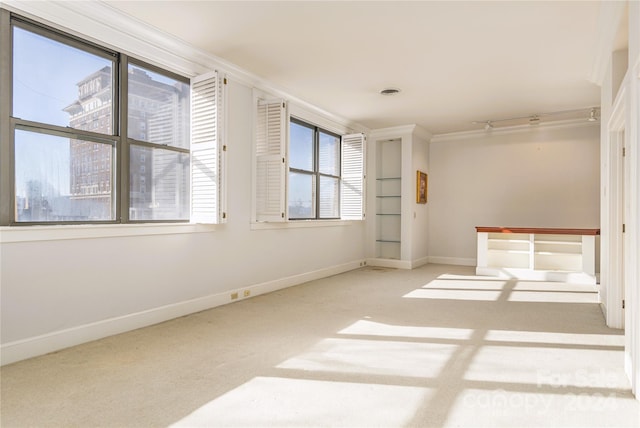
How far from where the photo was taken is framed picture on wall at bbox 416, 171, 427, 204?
738 centimetres

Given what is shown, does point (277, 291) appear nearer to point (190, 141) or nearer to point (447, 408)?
point (190, 141)

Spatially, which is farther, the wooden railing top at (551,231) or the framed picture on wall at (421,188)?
the framed picture on wall at (421,188)

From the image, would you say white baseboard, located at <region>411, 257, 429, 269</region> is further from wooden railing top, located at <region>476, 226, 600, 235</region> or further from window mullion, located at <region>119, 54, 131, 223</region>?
window mullion, located at <region>119, 54, 131, 223</region>

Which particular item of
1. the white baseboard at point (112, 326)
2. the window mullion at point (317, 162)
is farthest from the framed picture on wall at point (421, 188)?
the white baseboard at point (112, 326)

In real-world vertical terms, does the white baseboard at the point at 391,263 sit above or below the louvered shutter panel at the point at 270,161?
below

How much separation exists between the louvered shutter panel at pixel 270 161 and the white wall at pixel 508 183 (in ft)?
14.1

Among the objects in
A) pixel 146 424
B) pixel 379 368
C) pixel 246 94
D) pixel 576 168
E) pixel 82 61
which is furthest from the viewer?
pixel 576 168

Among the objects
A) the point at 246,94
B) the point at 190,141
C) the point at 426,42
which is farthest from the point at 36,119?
the point at 426,42

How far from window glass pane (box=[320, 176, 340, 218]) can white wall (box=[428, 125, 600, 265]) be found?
2366 mm

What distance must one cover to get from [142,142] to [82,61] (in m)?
0.77

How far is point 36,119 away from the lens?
9.14 ft

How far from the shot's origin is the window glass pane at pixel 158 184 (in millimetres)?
3461

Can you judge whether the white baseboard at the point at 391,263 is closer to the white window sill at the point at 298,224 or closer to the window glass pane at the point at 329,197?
the white window sill at the point at 298,224

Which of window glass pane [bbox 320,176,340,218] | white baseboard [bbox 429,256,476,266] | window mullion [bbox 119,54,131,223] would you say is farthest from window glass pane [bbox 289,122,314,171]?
white baseboard [bbox 429,256,476,266]
